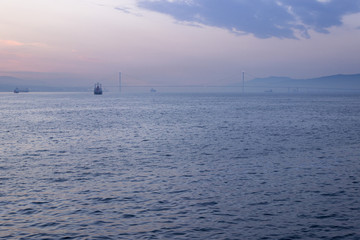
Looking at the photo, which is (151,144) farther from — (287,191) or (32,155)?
(287,191)

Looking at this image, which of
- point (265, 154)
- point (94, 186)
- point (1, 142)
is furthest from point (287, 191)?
point (1, 142)

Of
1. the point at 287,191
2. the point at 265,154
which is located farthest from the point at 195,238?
the point at 265,154

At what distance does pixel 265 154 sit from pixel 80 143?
11647 millimetres

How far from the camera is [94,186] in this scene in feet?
42.3

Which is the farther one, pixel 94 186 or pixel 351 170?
pixel 351 170

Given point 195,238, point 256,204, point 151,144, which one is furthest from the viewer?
point 151,144

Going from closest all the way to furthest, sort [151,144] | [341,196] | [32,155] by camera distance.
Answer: [341,196] → [32,155] → [151,144]

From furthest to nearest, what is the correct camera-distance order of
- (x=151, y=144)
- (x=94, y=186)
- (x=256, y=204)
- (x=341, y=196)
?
(x=151, y=144), (x=94, y=186), (x=341, y=196), (x=256, y=204)

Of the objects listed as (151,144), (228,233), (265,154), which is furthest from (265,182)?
(151,144)

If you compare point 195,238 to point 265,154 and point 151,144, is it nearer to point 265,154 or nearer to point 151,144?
point 265,154

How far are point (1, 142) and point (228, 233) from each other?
67.0 feet

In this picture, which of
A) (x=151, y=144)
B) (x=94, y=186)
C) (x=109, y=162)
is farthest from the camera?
(x=151, y=144)

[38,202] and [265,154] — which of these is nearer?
[38,202]

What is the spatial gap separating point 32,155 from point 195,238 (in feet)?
44.4
